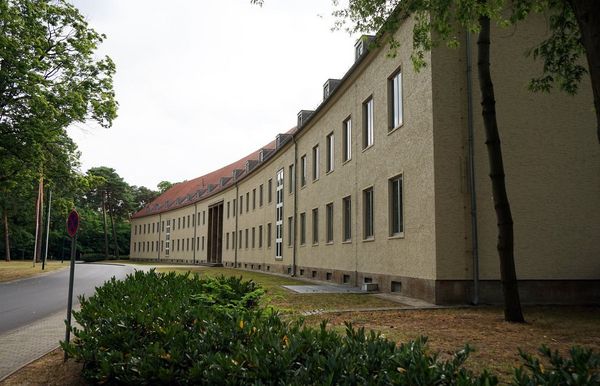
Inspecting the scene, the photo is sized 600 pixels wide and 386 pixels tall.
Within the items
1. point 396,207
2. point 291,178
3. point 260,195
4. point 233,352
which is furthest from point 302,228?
point 233,352

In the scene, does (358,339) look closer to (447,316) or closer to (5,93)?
(447,316)

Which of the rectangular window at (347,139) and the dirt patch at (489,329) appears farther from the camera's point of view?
the rectangular window at (347,139)

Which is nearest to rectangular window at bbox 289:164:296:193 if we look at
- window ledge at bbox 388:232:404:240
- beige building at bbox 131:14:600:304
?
beige building at bbox 131:14:600:304

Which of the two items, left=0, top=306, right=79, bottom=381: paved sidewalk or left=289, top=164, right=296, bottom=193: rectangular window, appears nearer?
left=0, top=306, right=79, bottom=381: paved sidewalk

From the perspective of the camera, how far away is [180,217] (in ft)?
236

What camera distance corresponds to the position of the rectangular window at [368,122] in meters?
19.3

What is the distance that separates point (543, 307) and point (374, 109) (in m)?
8.80

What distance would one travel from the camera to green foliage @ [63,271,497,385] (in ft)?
10.6

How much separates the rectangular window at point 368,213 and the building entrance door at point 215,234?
36.9 meters

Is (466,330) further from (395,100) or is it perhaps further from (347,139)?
(347,139)

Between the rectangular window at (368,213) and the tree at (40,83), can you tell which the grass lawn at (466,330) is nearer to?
the rectangular window at (368,213)

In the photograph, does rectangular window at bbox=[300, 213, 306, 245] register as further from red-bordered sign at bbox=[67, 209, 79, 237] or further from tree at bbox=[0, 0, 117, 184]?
red-bordered sign at bbox=[67, 209, 79, 237]

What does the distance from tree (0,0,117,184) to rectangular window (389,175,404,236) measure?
50.6 feet

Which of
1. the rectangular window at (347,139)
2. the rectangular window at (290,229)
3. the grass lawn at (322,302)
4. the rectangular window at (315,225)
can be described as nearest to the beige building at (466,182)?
the grass lawn at (322,302)
